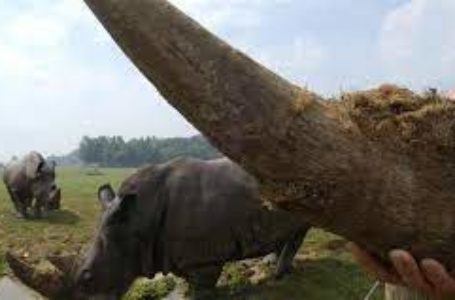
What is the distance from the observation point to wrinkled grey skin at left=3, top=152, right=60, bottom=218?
2592 centimetres

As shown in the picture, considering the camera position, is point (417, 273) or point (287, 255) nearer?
point (417, 273)

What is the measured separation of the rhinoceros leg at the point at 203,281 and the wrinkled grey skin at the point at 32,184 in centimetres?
1382

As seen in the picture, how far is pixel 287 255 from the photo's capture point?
1386cm

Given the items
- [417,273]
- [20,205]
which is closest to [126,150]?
[20,205]

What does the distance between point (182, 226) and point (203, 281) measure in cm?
105

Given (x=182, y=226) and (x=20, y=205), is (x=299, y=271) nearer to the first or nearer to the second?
(x=182, y=226)

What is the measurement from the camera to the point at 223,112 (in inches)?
144

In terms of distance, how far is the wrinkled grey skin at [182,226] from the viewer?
1151 cm

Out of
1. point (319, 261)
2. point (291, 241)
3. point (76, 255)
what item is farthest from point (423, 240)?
point (319, 261)

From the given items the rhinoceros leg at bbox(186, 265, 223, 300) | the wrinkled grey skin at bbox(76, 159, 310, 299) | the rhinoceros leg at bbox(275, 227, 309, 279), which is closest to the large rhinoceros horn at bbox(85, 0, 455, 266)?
the wrinkled grey skin at bbox(76, 159, 310, 299)

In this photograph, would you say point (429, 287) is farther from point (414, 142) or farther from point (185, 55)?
point (185, 55)

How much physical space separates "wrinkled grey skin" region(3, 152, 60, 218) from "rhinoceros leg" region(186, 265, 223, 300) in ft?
45.3

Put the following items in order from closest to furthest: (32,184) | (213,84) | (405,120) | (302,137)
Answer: (213,84) < (302,137) < (405,120) < (32,184)

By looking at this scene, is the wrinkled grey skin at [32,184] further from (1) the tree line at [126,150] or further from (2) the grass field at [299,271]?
(1) the tree line at [126,150]
